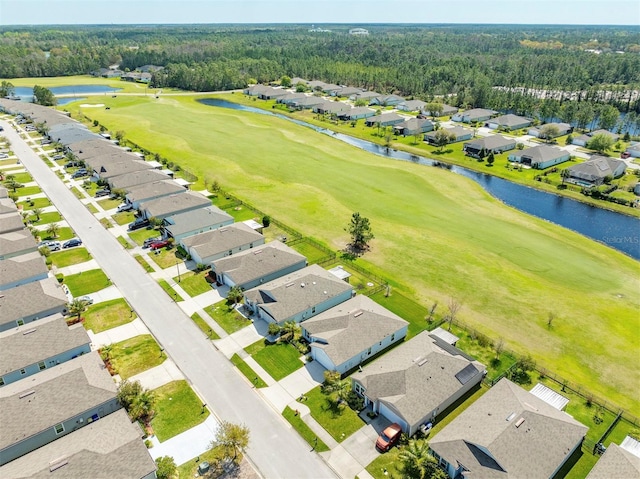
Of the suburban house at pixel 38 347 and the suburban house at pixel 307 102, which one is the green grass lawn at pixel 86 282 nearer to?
the suburban house at pixel 38 347

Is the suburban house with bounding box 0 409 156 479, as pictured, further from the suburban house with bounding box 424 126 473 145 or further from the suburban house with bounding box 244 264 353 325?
the suburban house with bounding box 424 126 473 145

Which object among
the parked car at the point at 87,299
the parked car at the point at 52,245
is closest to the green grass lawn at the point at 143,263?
the parked car at the point at 87,299

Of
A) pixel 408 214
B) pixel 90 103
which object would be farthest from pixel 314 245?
pixel 90 103

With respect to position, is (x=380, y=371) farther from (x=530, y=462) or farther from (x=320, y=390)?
(x=530, y=462)

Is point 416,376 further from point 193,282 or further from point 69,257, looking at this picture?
point 69,257

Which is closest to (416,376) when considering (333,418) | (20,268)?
(333,418)

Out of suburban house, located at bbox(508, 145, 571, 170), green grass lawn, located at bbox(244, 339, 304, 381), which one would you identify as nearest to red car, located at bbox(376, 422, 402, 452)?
green grass lawn, located at bbox(244, 339, 304, 381)
